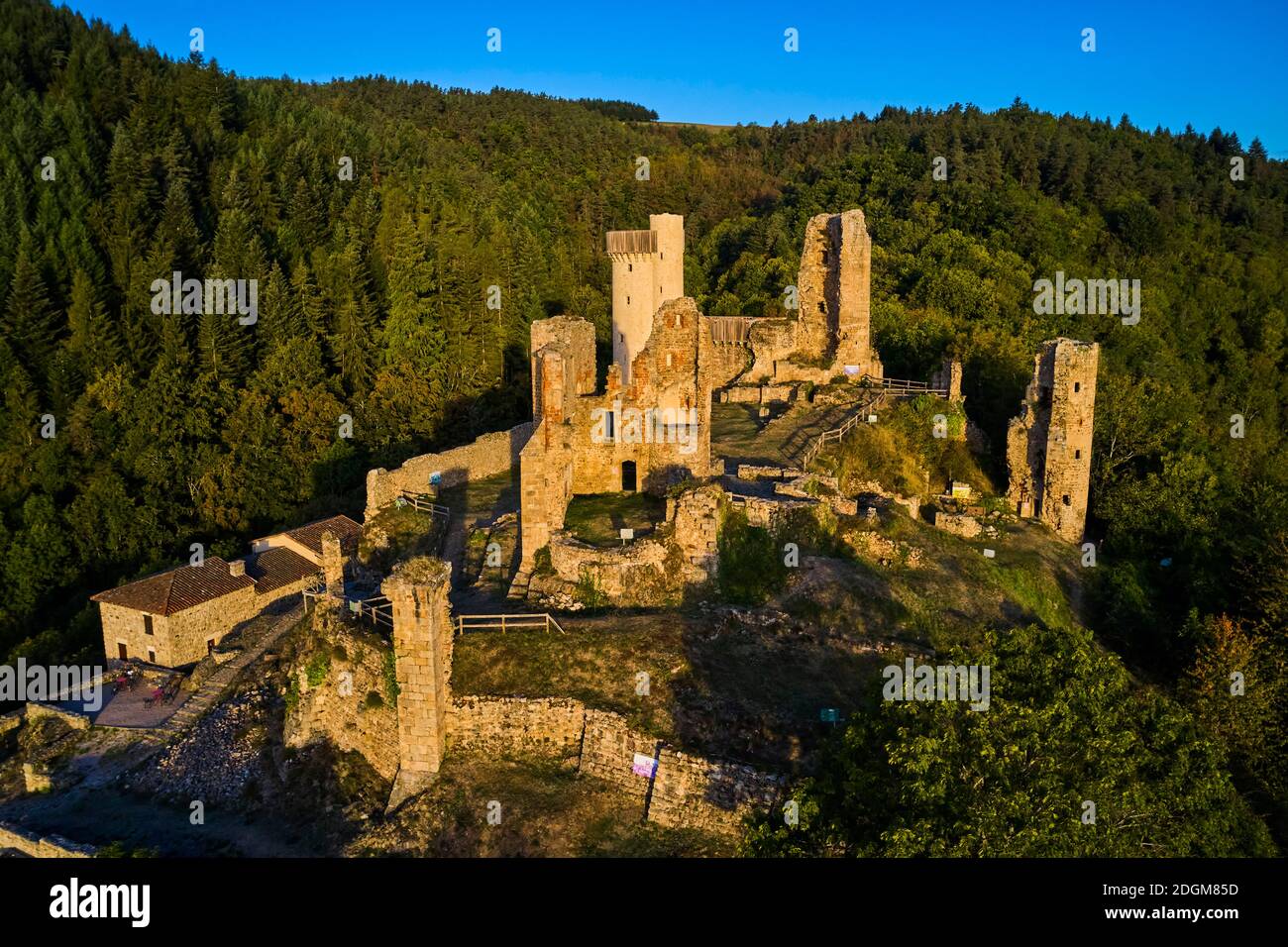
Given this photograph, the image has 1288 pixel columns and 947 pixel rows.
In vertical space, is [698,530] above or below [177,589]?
above

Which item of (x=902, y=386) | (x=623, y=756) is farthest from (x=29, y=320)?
(x=623, y=756)

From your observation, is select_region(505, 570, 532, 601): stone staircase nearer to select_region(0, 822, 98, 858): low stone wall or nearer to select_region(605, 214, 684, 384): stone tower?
select_region(0, 822, 98, 858): low stone wall

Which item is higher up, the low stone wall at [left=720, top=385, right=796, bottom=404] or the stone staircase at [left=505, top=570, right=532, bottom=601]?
the low stone wall at [left=720, top=385, right=796, bottom=404]

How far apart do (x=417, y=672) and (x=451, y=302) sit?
4223 centimetres

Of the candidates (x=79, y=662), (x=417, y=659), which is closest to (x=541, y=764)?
(x=417, y=659)

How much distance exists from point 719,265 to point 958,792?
66.6 m

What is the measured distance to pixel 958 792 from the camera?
13.4 m

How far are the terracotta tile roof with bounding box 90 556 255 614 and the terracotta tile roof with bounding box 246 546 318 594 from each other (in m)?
0.79

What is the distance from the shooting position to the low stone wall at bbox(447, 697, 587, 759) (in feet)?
61.7

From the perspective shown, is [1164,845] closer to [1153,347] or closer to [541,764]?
[541,764]

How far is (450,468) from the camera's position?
32.1 metres

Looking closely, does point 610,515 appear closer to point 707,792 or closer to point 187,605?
point 707,792

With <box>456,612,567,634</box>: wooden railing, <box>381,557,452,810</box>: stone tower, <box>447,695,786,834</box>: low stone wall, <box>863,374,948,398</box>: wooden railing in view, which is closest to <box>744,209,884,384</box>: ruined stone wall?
<box>863,374,948,398</box>: wooden railing

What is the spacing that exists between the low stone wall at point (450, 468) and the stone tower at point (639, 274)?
6271 mm
